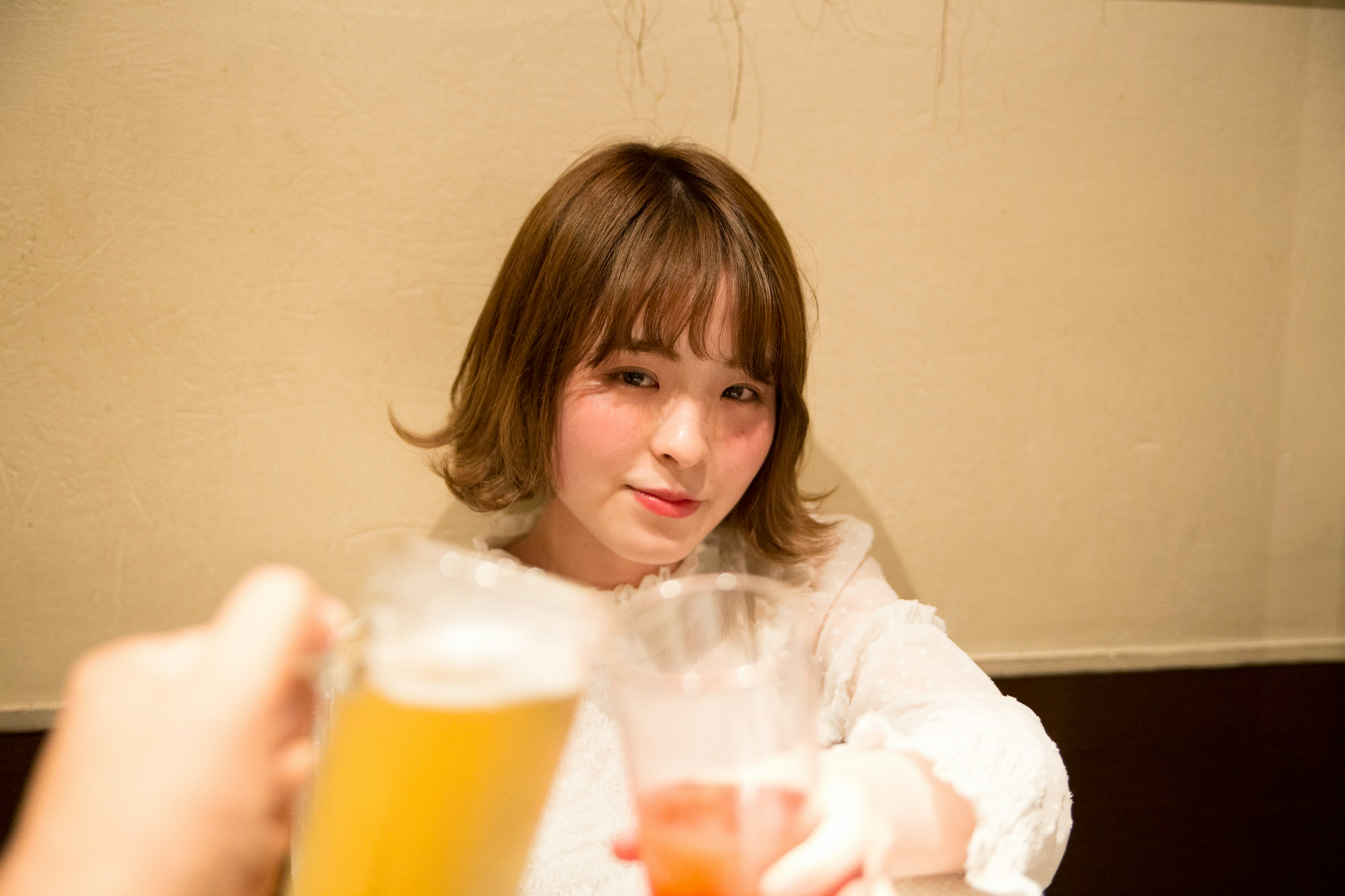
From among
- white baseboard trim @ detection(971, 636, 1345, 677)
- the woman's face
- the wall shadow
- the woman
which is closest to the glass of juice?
the woman

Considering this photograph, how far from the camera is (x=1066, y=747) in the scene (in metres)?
1.37

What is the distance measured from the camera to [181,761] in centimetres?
43

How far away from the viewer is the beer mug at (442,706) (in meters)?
0.45

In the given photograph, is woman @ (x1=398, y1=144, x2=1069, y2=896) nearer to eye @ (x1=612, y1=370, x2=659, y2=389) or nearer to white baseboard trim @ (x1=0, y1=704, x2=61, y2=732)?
eye @ (x1=612, y1=370, x2=659, y2=389)

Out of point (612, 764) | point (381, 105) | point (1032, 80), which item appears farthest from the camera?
point (1032, 80)

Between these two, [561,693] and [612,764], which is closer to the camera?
[561,693]

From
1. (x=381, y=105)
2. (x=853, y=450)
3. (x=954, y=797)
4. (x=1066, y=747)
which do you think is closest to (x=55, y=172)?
(x=381, y=105)

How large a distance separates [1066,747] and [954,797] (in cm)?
78

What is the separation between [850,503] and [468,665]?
3.12 ft

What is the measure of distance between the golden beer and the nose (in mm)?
398

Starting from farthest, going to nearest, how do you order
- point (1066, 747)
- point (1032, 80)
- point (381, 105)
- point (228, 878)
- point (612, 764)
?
point (1066, 747) < point (1032, 80) < point (381, 105) < point (612, 764) < point (228, 878)

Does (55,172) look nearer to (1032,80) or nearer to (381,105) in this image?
(381,105)

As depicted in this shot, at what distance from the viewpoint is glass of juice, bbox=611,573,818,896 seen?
45cm

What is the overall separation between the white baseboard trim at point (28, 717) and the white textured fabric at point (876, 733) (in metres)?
0.64
